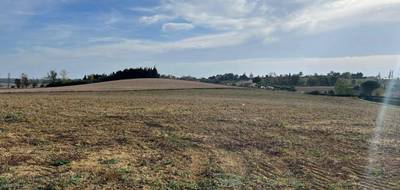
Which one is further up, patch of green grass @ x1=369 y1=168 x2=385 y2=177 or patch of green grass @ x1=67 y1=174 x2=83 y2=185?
patch of green grass @ x1=67 y1=174 x2=83 y2=185

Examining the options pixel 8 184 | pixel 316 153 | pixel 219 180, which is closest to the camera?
pixel 8 184

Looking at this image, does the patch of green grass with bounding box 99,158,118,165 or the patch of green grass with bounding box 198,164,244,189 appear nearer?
the patch of green grass with bounding box 198,164,244,189

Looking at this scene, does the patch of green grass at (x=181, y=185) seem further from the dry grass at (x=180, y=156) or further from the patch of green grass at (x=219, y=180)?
the patch of green grass at (x=219, y=180)

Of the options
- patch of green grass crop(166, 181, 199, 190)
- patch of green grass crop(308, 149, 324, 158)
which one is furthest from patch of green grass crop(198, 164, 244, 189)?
patch of green grass crop(308, 149, 324, 158)

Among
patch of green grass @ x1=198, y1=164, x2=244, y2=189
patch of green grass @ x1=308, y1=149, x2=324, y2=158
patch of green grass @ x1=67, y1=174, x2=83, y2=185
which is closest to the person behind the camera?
patch of green grass @ x1=67, y1=174, x2=83, y2=185

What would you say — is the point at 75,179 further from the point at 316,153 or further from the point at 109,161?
the point at 316,153

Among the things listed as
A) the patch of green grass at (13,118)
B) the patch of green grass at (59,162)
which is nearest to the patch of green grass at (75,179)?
the patch of green grass at (59,162)

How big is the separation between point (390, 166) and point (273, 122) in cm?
722

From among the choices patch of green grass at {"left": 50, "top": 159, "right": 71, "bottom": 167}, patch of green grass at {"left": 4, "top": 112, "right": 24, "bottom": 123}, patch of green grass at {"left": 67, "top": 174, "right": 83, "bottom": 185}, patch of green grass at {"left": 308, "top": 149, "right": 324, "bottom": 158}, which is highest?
patch of green grass at {"left": 4, "top": 112, "right": 24, "bottom": 123}

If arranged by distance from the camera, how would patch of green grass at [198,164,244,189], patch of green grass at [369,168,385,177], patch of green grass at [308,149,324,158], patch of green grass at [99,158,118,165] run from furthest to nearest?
patch of green grass at [308,149,324,158] → patch of green grass at [369,168,385,177] → patch of green grass at [99,158,118,165] → patch of green grass at [198,164,244,189]

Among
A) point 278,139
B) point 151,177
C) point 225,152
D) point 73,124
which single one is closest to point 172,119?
point 73,124

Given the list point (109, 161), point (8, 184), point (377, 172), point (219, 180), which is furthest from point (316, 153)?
point (8, 184)

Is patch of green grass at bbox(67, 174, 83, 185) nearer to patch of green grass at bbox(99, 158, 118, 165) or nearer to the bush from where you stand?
patch of green grass at bbox(99, 158, 118, 165)

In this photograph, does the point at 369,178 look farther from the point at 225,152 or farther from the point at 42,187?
the point at 42,187
